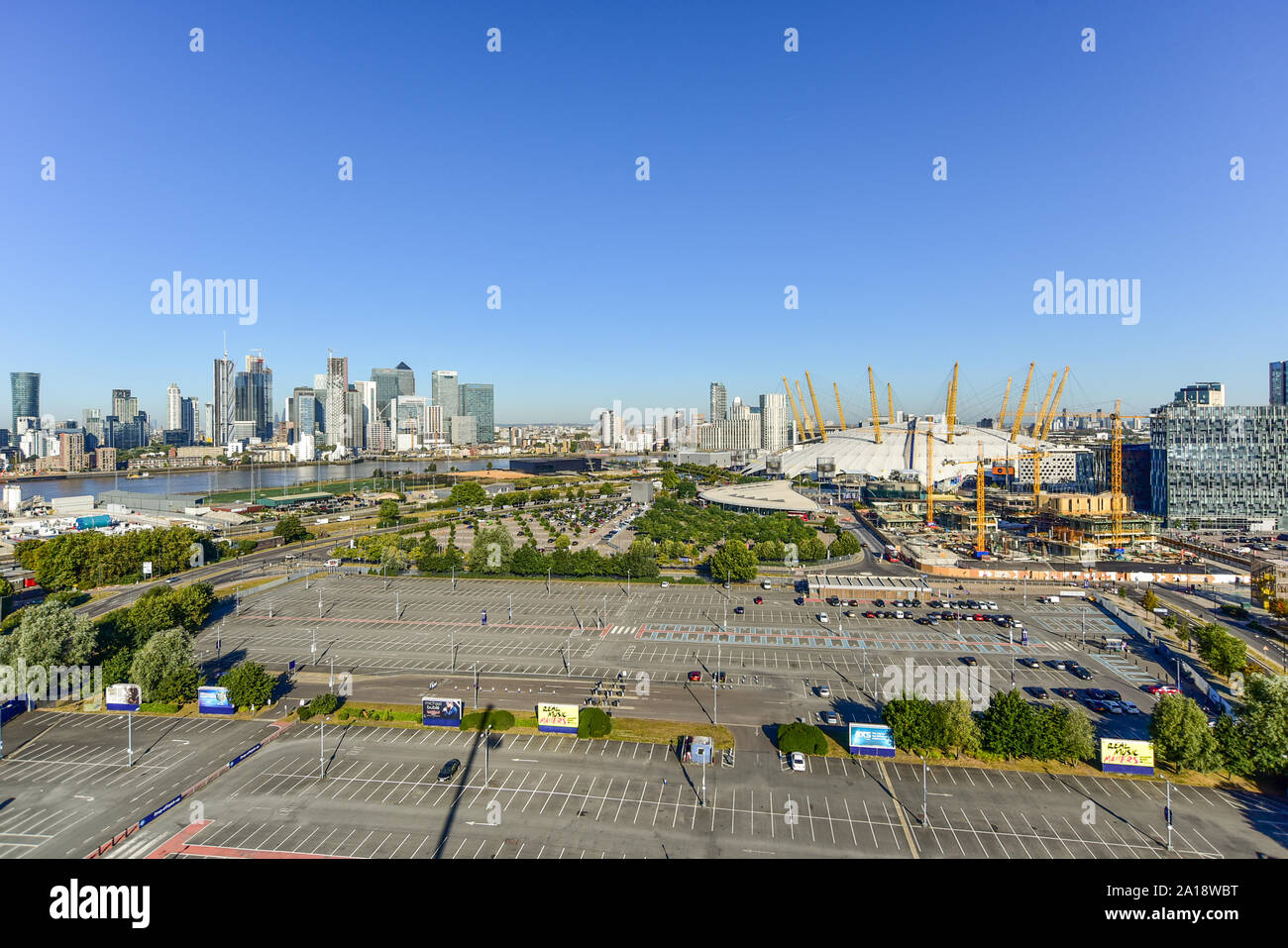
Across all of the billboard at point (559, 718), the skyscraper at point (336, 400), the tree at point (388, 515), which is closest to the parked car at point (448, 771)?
the billboard at point (559, 718)

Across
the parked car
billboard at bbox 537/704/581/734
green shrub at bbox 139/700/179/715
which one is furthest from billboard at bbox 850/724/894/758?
green shrub at bbox 139/700/179/715

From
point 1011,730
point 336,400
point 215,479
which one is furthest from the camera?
point 336,400

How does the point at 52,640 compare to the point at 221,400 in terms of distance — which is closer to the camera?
the point at 52,640

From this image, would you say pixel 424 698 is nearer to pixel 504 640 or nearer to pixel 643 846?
pixel 504 640

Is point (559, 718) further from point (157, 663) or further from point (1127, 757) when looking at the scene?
point (1127, 757)

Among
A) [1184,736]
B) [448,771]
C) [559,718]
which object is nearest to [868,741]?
[1184,736]
